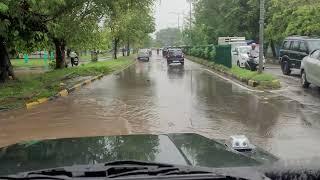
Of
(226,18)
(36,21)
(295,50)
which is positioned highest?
(226,18)

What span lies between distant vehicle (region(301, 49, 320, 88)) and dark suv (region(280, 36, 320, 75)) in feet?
14.4

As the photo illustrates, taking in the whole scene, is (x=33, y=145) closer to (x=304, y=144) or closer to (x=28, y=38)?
(x=304, y=144)

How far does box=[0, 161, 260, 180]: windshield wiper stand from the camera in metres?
2.53

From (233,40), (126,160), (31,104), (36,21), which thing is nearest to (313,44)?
(36,21)

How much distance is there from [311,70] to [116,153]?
52.6 ft

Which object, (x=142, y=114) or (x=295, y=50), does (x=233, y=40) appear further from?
(x=142, y=114)

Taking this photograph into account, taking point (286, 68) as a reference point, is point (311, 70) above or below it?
above

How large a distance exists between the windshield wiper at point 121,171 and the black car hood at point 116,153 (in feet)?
0.40

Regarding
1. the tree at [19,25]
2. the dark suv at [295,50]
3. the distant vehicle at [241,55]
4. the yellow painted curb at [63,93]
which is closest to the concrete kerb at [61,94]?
the yellow painted curb at [63,93]

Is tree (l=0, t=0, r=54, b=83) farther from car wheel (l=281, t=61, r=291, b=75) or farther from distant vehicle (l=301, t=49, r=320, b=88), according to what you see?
car wheel (l=281, t=61, r=291, b=75)

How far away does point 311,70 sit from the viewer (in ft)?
59.2

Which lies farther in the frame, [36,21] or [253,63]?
[253,63]

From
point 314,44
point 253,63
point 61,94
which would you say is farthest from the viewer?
point 253,63

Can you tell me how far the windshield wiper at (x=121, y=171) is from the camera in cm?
253
